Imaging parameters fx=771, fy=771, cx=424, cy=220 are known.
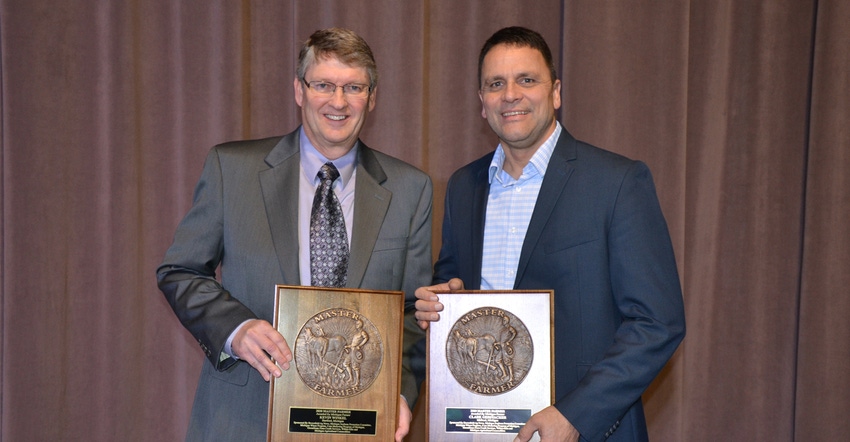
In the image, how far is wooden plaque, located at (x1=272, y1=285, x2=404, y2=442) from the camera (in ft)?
6.93

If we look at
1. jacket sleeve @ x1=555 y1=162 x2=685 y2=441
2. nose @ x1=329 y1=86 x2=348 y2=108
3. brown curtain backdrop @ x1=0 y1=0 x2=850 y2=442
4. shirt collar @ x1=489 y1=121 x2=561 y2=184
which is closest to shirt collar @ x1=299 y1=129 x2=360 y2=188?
nose @ x1=329 y1=86 x2=348 y2=108

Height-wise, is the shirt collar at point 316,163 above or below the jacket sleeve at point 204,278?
above

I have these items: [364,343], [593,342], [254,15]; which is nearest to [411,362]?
[364,343]

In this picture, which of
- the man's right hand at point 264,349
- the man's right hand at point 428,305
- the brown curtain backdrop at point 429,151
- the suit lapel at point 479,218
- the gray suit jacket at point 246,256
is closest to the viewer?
the man's right hand at point 264,349

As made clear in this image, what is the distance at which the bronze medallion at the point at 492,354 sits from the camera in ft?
7.18

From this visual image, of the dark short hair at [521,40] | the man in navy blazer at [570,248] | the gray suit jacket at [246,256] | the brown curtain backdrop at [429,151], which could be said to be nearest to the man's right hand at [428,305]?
the man in navy blazer at [570,248]

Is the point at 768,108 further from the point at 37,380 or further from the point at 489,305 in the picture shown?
the point at 37,380

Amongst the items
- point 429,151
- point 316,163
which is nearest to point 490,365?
point 316,163

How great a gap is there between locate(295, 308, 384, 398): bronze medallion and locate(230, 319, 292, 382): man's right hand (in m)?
0.05

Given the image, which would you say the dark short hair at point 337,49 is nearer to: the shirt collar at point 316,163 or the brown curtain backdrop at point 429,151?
the shirt collar at point 316,163

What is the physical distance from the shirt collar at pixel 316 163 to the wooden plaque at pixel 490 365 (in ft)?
2.01

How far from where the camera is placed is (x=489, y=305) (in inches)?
87.0

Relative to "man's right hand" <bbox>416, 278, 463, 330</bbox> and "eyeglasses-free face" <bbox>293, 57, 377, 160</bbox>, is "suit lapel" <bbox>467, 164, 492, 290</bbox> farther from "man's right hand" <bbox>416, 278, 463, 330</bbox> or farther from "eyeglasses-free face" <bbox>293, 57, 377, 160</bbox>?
"eyeglasses-free face" <bbox>293, 57, 377, 160</bbox>

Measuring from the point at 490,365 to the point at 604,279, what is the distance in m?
0.45
